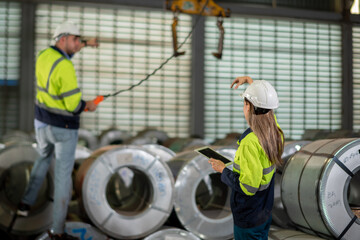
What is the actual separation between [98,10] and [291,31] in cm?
402

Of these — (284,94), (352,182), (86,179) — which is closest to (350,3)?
(352,182)

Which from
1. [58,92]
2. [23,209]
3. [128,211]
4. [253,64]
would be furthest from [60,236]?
[253,64]

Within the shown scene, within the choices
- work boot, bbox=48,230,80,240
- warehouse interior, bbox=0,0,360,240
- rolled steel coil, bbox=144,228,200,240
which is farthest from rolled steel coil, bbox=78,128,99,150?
rolled steel coil, bbox=144,228,200,240

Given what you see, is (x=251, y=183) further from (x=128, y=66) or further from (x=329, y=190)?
(x=128, y=66)

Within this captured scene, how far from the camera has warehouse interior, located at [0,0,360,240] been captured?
11.0 ft

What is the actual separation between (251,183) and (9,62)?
7.74m

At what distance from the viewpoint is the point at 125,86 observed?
916cm

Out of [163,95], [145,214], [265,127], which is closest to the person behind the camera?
[265,127]

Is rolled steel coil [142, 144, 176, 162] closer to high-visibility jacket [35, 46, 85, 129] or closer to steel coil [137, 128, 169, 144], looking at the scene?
high-visibility jacket [35, 46, 85, 129]

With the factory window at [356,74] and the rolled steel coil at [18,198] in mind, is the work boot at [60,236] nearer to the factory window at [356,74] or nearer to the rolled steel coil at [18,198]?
the rolled steel coil at [18,198]

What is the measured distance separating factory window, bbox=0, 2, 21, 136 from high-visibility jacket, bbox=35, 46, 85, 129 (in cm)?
574

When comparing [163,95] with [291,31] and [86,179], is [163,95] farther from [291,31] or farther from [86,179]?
[86,179]

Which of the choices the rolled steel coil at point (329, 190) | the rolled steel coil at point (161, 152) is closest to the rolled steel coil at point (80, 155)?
the rolled steel coil at point (161, 152)

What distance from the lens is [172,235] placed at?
132 inches
